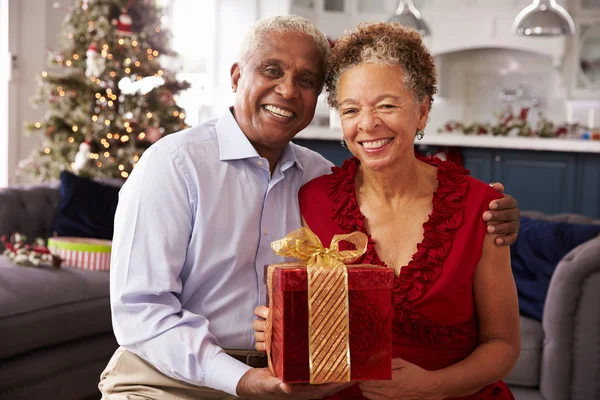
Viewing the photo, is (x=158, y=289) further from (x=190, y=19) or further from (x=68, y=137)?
(x=190, y=19)

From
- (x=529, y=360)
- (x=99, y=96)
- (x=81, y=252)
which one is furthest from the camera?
(x=99, y=96)

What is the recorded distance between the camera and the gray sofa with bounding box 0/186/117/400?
293 centimetres

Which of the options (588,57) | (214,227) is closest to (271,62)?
(214,227)

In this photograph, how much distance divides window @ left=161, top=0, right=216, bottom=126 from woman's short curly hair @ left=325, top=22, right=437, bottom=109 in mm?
5813

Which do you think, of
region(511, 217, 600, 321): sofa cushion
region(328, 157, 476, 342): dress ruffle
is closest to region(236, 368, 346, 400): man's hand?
region(328, 157, 476, 342): dress ruffle

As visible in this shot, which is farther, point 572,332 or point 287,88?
point 572,332

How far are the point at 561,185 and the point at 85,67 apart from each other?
153 inches

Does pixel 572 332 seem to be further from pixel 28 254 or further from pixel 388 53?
pixel 28 254

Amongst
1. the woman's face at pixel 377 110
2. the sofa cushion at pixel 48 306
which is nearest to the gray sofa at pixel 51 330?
the sofa cushion at pixel 48 306

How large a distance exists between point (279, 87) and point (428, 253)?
1.58ft

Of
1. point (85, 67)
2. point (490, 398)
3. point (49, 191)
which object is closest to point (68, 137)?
point (85, 67)

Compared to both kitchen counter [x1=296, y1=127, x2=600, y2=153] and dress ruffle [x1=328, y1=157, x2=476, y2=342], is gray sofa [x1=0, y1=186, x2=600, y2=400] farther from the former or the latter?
kitchen counter [x1=296, y1=127, x2=600, y2=153]

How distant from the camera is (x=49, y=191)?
12.9 feet

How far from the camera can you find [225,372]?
1446 mm
